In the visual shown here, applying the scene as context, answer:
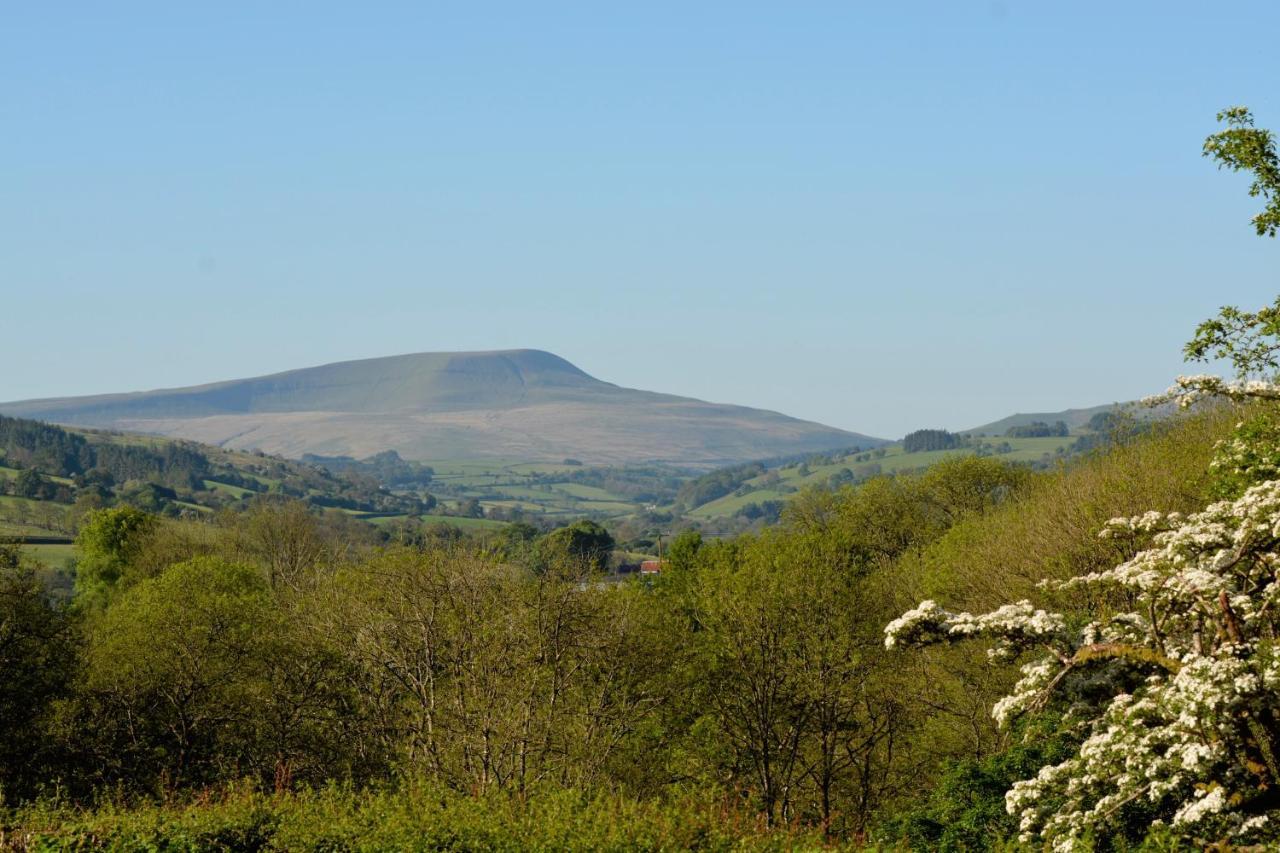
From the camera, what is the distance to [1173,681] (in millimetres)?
17109

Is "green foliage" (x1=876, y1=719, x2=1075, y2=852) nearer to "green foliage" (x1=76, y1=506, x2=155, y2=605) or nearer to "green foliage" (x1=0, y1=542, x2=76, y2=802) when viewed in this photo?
"green foliage" (x1=0, y1=542, x2=76, y2=802)

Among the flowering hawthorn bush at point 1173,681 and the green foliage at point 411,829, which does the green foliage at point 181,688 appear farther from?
the flowering hawthorn bush at point 1173,681

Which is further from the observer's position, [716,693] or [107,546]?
[107,546]

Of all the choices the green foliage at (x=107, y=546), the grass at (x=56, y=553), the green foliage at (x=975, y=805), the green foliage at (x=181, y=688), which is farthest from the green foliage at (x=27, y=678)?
the grass at (x=56, y=553)

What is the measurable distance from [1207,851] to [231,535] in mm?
86760

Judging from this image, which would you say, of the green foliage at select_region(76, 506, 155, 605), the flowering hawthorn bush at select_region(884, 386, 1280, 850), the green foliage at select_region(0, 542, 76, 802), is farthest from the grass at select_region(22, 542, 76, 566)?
the flowering hawthorn bush at select_region(884, 386, 1280, 850)

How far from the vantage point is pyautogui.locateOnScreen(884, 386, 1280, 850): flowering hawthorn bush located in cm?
1684

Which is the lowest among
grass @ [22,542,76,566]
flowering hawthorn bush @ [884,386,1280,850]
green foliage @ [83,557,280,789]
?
grass @ [22,542,76,566]

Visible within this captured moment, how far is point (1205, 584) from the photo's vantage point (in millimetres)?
18297

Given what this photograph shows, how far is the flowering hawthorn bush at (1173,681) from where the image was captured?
16844 mm

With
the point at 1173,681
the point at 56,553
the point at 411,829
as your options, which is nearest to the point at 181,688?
the point at 411,829

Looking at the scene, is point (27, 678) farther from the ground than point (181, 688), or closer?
farther from the ground

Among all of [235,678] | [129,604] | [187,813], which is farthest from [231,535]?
[187,813]

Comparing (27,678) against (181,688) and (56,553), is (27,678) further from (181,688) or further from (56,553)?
(56,553)
